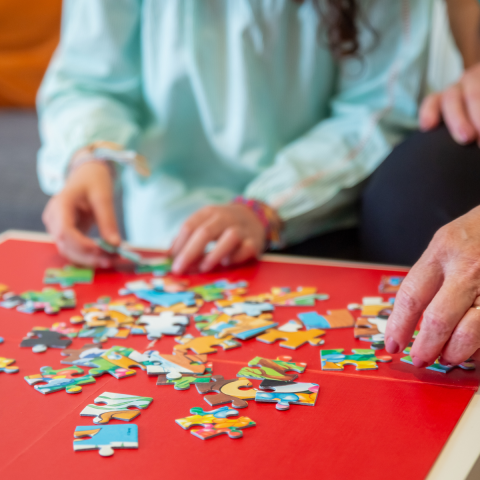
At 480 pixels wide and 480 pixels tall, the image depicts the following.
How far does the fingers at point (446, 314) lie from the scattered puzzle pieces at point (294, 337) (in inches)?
5.6

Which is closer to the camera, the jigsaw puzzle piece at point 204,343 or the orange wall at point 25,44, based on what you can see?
the jigsaw puzzle piece at point 204,343

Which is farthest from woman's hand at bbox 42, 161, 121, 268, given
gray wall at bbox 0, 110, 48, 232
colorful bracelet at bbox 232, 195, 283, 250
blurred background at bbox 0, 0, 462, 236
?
blurred background at bbox 0, 0, 462, 236

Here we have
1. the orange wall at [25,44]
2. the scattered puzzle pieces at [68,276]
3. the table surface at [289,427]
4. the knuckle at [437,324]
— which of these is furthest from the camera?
the orange wall at [25,44]

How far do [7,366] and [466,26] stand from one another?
1.13 m

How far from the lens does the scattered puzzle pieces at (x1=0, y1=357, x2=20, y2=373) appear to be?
0.63m

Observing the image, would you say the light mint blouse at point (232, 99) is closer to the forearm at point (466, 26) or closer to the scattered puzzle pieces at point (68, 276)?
the forearm at point (466, 26)

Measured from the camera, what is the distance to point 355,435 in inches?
20.4

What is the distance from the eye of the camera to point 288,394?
0.58 metres

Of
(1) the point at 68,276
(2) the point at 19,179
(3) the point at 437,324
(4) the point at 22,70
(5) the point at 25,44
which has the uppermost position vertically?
(5) the point at 25,44

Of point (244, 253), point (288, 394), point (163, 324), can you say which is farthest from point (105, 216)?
point (288, 394)

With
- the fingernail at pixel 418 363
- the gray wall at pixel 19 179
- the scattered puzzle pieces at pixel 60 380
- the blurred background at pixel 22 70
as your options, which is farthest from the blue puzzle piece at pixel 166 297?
the blurred background at pixel 22 70

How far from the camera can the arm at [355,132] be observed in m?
1.18

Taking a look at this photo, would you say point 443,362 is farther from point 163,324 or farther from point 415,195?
point 415,195

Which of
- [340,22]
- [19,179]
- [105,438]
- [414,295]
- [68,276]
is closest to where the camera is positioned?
[105,438]
